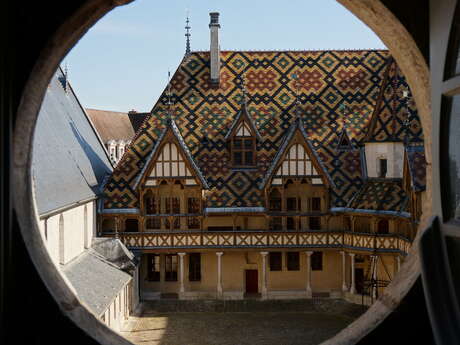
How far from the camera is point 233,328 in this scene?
20.4 metres

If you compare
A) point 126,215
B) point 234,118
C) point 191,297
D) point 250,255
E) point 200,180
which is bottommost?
point 191,297

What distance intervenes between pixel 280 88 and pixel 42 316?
82.1 ft

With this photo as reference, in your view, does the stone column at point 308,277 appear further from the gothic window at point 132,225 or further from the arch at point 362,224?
the gothic window at point 132,225

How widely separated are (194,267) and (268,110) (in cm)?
779

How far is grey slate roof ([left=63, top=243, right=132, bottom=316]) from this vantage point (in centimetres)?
1716

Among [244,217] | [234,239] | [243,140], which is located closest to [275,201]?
[244,217]

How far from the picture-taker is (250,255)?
82.4ft

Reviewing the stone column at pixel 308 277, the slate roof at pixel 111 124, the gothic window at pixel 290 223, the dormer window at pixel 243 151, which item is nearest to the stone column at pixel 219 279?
the gothic window at pixel 290 223

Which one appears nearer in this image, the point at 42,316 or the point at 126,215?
the point at 42,316

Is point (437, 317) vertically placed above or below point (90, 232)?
above

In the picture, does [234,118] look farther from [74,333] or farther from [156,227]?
[74,333]

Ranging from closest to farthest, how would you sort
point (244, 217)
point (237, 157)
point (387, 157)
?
point (387, 157) → point (244, 217) → point (237, 157)

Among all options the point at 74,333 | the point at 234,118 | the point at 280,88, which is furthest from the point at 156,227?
the point at 74,333

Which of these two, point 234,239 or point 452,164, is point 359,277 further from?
point 452,164
